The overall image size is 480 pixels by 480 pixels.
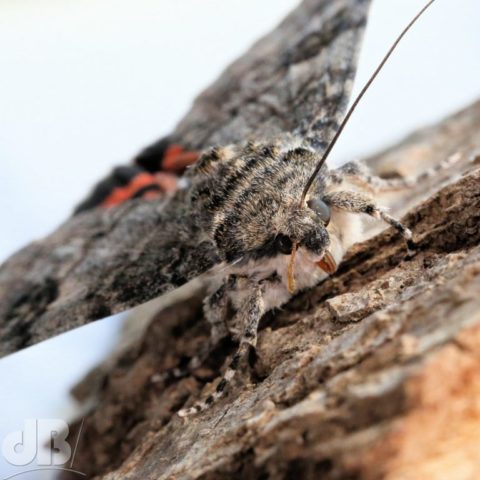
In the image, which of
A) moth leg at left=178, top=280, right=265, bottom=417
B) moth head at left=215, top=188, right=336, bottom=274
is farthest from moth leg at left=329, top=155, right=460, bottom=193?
moth leg at left=178, top=280, right=265, bottom=417

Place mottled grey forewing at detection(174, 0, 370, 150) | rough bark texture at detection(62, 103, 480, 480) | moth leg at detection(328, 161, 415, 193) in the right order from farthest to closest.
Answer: mottled grey forewing at detection(174, 0, 370, 150) < moth leg at detection(328, 161, 415, 193) < rough bark texture at detection(62, 103, 480, 480)

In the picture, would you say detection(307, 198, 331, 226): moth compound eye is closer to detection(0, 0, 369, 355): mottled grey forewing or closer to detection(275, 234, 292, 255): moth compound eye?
detection(275, 234, 292, 255): moth compound eye

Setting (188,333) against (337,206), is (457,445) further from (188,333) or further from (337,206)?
(188,333)

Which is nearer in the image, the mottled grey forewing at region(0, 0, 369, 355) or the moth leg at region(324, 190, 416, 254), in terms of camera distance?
the moth leg at region(324, 190, 416, 254)

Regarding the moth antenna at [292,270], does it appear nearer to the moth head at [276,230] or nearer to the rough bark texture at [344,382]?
the moth head at [276,230]

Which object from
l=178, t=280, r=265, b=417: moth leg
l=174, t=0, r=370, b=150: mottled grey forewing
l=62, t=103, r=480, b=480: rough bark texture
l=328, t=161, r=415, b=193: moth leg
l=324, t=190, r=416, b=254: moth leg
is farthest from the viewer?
l=174, t=0, r=370, b=150: mottled grey forewing

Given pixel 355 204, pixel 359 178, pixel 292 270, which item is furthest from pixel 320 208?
pixel 359 178

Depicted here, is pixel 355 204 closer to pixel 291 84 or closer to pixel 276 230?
pixel 276 230

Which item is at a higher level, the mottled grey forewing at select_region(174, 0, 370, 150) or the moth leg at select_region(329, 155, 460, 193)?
the mottled grey forewing at select_region(174, 0, 370, 150)
